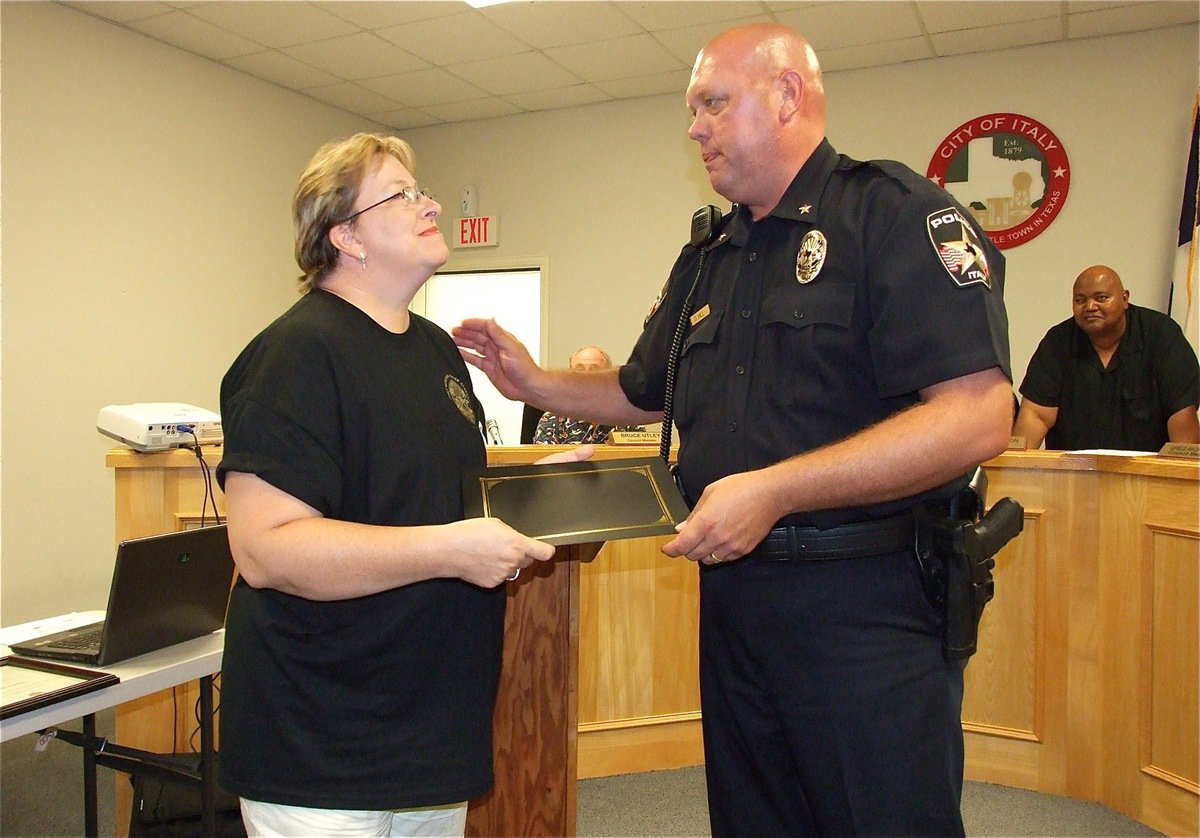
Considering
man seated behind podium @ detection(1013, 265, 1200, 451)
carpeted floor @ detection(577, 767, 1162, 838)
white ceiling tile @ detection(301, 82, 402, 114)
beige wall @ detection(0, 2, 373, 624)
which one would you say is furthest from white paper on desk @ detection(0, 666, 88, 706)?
white ceiling tile @ detection(301, 82, 402, 114)

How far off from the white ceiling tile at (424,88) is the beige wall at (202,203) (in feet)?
1.83

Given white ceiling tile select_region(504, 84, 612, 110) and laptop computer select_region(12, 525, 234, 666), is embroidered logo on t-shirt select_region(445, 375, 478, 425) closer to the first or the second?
laptop computer select_region(12, 525, 234, 666)

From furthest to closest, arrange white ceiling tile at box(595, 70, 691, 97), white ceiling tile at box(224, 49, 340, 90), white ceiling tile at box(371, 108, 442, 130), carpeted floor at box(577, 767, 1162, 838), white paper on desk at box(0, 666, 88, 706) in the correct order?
white ceiling tile at box(371, 108, 442, 130) < white ceiling tile at box(595, 70, 691, 97) < white ceiling tile at box(224, 49, 340, 90) < carpeted floor at box(577, 767, 1162, 838) < white paper on desk at box(0, 666, 88, 706)

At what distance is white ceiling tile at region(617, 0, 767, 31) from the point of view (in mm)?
4562

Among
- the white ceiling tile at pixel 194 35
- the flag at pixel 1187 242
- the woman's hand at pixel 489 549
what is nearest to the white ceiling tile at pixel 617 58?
the white ceiling tile at pixel 194 35

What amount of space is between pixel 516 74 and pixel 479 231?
1319 mm

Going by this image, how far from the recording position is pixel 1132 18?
15.3ft

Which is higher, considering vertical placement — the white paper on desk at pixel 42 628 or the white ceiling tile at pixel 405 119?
the white ceiling tile at pixel 405 119

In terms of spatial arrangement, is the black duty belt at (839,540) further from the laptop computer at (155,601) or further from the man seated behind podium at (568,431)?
the man seated behind podium at (568,431)

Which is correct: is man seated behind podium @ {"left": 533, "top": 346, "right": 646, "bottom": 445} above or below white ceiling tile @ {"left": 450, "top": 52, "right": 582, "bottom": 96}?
below

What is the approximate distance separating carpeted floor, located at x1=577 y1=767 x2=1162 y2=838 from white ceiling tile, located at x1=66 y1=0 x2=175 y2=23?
4.21 m

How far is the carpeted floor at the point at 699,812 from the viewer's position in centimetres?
280

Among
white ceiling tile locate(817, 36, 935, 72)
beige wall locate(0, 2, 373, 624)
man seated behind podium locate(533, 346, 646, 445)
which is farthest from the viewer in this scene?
white ceiling tile locate(817, 36, 935, 72)

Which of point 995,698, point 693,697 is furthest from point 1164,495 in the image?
point 693,697
